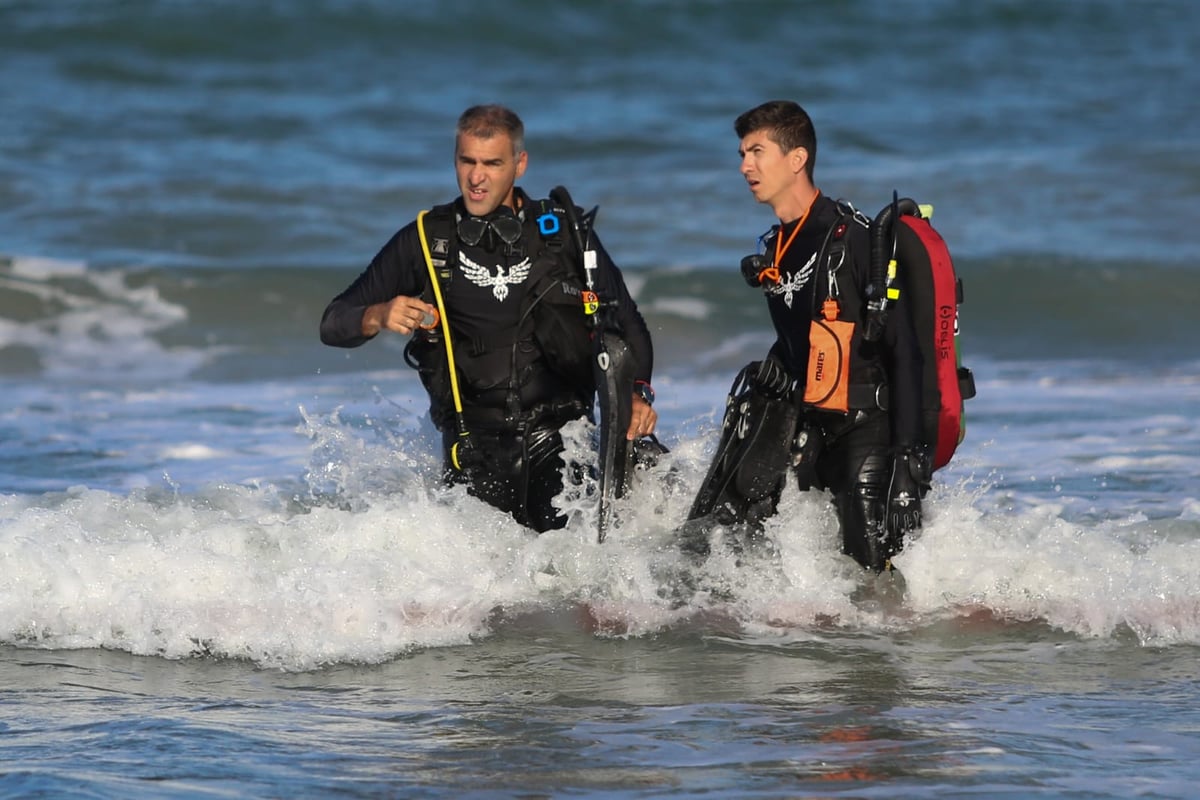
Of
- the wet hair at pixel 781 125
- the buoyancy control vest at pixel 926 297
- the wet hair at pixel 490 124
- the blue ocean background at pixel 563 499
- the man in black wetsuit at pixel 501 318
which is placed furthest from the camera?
the man in black wetsuit at pixel 501 318

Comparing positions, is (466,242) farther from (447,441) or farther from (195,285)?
(195,285)

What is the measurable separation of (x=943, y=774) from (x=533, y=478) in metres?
2.44

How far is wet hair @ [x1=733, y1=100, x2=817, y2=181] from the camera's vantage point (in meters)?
6.04

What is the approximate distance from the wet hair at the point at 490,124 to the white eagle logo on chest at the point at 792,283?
1065 mm

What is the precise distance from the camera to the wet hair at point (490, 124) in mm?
6148

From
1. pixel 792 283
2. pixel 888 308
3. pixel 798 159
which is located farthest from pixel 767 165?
pixel 888 308

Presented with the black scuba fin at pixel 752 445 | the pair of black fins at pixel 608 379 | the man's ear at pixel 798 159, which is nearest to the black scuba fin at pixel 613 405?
the pair of black fins at pixel 608 379

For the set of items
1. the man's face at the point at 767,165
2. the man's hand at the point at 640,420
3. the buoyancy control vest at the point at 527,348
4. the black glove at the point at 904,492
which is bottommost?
the black glove at the point at 904,492

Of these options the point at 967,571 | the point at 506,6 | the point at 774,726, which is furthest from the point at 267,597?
the point at 506,6

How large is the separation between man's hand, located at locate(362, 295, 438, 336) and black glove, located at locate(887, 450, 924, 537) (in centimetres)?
174

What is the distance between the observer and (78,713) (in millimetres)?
5105

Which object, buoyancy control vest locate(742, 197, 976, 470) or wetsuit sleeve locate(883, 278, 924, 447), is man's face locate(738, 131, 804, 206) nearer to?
buoyancy control vest locate(742, 197, 976, 470)

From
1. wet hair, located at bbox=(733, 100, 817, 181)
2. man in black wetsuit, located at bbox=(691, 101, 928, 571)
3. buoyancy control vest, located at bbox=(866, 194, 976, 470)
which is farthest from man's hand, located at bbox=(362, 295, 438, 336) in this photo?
buoyancy control vest, located at bbox=(866, 194, 976, 470)

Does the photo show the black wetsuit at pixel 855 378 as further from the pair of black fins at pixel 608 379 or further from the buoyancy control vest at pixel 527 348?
the buoyancy control vest at pixel 527 348
